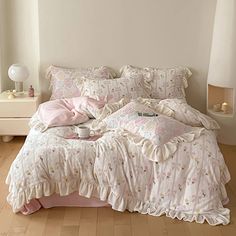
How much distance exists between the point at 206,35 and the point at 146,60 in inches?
26.2

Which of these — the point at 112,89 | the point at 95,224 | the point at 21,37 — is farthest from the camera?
the point at 21,37

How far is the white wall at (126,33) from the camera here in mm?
4258

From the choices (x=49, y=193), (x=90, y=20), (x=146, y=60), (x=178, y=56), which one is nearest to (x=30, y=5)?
(x=90, y=20)

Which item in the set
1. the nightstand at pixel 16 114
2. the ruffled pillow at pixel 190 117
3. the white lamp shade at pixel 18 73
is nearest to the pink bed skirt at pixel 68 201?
the ruffled pillow at pixel 190 117

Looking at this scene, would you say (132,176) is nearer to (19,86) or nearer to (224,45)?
(224,45)

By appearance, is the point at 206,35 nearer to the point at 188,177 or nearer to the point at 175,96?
the point at 175,96

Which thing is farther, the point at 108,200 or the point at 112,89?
the point at 112,89

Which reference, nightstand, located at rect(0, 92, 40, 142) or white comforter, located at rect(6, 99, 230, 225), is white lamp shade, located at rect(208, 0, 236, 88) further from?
nightstand, located at rect(0, 92, 40, 142)

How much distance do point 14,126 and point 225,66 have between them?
2150 millimetres

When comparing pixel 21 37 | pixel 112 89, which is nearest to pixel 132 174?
pixel 112 89

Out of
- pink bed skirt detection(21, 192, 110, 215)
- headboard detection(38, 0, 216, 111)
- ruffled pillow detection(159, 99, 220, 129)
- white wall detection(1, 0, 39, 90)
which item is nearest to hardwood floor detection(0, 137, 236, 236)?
pink bed skirt detection(21, 192, 110, 215)

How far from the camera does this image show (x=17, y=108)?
4.12 m

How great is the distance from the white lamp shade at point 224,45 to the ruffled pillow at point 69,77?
1.07 metres

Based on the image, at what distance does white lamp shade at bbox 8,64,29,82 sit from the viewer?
4223 mm
